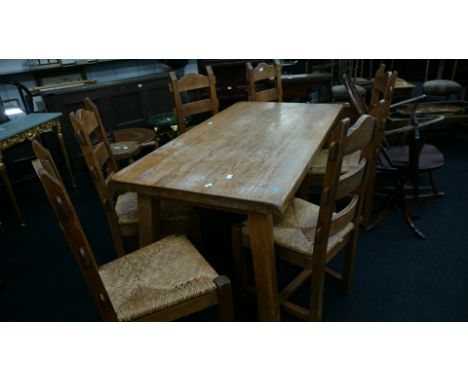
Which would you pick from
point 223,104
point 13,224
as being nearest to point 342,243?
point 13,224

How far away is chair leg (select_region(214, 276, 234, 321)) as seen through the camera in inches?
48.2

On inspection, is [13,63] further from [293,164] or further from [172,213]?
[293,164]

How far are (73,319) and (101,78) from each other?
12.0ft

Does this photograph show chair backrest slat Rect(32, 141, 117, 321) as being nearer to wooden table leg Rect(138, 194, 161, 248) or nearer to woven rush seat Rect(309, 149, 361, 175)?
wooden table leg Rect(138, 194, 161, 248)

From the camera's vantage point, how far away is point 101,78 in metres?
4.54

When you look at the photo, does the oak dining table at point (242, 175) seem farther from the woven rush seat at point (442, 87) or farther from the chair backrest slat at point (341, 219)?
the woven rush seat at point (442, 87)

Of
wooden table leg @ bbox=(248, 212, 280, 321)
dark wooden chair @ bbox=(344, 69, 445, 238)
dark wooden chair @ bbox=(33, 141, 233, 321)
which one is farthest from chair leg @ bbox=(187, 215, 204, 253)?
dark wooden chair @ bbox=(344, 69, 445, 238)

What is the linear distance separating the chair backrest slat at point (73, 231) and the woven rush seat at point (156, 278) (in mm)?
105

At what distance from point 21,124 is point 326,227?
2.60m

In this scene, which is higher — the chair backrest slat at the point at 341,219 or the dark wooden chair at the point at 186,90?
the dark wooden chair at the point at 186,90

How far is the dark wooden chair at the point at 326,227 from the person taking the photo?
1.14m

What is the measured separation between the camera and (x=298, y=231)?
1478mm

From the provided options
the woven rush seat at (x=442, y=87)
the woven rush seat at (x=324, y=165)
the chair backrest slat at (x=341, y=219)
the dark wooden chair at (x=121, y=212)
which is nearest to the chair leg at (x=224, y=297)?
the chair backrest slat at (x=341, y=219)

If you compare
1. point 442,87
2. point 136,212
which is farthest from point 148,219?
point 442,87
